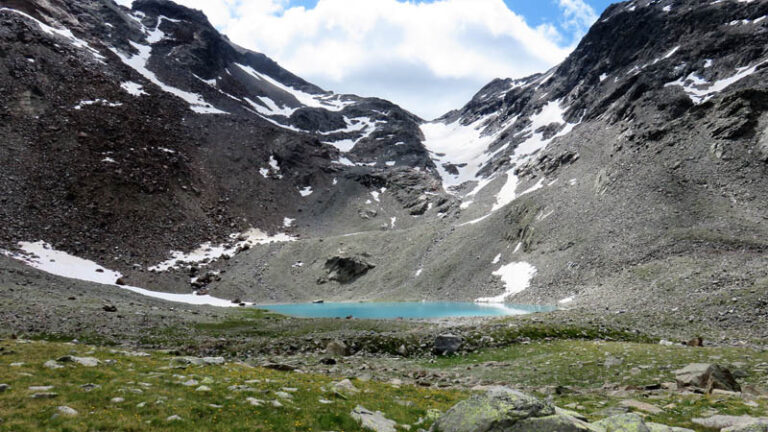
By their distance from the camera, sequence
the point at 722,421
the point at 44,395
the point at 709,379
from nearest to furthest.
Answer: the point at 722,421 < the point at 44,395 < the point at 709,379

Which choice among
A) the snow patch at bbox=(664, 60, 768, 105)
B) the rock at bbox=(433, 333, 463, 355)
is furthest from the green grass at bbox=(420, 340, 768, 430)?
the snow patch at bbox=(664, 60, 768, 105)

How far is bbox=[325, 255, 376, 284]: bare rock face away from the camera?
101 metres

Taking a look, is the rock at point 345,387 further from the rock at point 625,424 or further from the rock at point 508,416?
the rock at point 625,424

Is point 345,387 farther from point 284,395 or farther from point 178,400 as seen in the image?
point 178,400

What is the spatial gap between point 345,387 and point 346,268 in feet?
287

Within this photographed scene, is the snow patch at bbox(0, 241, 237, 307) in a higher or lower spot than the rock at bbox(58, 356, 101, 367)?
higher

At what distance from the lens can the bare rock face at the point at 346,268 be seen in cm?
10056

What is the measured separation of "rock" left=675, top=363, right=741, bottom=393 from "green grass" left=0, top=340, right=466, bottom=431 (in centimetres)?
834

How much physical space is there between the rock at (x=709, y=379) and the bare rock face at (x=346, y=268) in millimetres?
87737

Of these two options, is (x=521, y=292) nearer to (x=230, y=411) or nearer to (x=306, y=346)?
(x=306, y=346)

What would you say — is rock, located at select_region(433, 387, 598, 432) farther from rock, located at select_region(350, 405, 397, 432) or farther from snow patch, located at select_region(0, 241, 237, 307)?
snow patch, located at select_region(0, 241, 237, 307)

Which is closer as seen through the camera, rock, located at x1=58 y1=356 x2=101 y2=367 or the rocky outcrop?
the rocky outcrop

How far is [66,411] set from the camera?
1023 cm

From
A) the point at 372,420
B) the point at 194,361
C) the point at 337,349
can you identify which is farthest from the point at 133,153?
the point at 372,420
